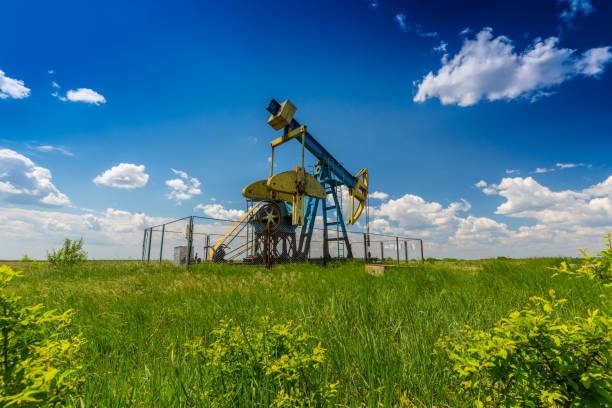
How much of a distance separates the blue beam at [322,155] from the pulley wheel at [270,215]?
3679 millimetres

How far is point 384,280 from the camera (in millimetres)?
5500

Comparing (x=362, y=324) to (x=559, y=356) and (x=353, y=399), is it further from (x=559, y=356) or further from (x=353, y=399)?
(x=559, y=356)

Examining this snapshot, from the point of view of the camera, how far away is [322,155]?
614 inches

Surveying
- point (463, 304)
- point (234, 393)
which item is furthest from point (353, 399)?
point (463, 304)

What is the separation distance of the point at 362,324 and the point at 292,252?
35.3 feet

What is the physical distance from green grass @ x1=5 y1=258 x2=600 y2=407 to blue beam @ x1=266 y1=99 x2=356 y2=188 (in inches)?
357

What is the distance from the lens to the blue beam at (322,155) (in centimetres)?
1247

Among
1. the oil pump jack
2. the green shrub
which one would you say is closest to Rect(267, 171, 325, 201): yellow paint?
the oil pump jack

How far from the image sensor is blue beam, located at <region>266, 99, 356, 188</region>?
12469 millimetres

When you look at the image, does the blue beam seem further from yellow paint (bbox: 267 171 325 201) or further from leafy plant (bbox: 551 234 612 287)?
leafy plant (bbox: 551 234 612 287)

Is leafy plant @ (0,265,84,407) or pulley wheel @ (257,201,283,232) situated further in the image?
pulley wheel @ (257,201,283,232)

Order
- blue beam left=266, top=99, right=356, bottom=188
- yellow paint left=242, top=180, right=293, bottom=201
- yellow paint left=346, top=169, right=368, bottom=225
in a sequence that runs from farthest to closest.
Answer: yellow paint left=346, top=169, right=368, bottom=225, yellow paint left=242, top=180, right=293, bottom=201, blue beam left=266, top=99, right=356, bottom=188

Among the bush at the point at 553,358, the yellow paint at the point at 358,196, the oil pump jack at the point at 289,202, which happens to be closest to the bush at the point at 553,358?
the bush at the point at 553,358

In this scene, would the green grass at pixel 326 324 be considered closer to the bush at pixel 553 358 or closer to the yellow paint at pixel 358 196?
the bush at pixel 553 358
